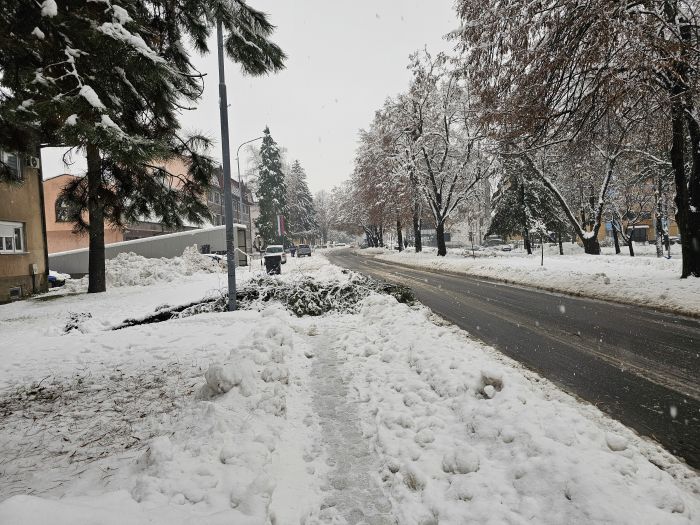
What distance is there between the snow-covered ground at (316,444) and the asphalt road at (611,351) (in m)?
0.41

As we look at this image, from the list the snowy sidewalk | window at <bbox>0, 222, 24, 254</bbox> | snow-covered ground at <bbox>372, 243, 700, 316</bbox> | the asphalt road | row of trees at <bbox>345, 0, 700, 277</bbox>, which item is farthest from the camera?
window at <bbox>0, 222, 24, 254</bbox>

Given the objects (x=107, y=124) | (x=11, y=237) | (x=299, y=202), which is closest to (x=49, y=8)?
(x=107, y=124)

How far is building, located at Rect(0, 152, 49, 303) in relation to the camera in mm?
14195

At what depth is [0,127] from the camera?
441 cm

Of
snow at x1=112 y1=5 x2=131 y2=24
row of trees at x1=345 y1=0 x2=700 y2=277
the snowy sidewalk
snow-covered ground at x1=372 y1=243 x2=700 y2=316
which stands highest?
row of trees at x1=345 y1=0 x2=700 y2=277

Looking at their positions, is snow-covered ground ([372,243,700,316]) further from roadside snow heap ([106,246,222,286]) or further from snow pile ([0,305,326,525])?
roadside snow heap ([106,246,222,286])

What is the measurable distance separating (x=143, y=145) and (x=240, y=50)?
152 inches

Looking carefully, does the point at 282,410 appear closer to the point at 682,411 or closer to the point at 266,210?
the point at 682,411

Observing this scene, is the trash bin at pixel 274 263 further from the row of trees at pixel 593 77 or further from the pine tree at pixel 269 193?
the pine tree at pixel 269 193

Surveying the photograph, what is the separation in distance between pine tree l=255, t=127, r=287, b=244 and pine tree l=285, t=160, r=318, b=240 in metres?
16.5

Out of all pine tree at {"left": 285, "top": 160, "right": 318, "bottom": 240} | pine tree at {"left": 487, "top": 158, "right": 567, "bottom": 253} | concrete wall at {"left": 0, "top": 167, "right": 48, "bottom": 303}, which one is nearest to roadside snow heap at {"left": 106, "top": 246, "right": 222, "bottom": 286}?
concrete wall at {"left": 0, "top": 167, "right": 48, "bottom": 303}

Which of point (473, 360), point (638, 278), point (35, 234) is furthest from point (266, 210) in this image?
point (473, 360)

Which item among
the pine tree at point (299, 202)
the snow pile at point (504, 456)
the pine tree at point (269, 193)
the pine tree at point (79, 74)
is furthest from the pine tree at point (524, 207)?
the pine tree at point (299, 202)

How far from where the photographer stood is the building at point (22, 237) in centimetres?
1420
